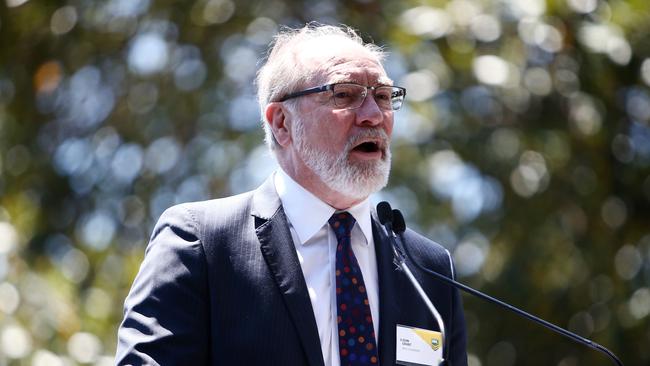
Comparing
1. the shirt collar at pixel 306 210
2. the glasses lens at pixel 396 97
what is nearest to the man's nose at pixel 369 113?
the glasses lens at pixel 396 97

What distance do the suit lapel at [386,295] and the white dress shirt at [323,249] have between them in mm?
26

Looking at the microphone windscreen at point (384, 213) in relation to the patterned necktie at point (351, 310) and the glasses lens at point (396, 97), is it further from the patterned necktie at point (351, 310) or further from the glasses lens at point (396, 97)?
the glasses lens at point (396, 97)

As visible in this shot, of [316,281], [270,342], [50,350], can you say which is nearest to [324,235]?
[316,281]

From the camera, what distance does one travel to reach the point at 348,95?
4.07 metres

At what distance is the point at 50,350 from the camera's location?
8.27 metres

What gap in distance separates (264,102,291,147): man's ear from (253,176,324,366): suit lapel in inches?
11.0

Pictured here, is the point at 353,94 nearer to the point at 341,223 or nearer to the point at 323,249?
the point at 341,223

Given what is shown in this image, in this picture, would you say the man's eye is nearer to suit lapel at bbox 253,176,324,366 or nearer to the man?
the man

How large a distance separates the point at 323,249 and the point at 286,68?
2.33ft

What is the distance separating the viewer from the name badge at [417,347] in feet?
12.2

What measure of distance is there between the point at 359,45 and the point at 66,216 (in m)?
5.88

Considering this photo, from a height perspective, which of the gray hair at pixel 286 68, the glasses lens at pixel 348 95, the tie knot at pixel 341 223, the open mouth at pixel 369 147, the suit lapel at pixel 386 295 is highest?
the gray hair at pixel 286 68

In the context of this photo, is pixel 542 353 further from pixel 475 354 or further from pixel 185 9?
pixel 185 9

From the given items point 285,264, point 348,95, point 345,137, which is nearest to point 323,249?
point 285,264
